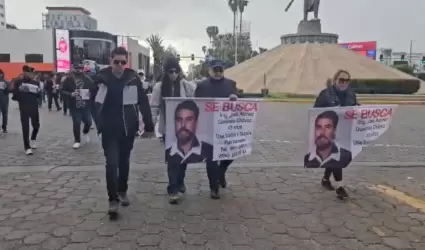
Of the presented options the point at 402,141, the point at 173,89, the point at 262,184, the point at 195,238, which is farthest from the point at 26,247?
the point at 402,141

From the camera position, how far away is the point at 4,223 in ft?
14.0

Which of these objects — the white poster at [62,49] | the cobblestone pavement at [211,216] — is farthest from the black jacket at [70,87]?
the white poster at [62,49]

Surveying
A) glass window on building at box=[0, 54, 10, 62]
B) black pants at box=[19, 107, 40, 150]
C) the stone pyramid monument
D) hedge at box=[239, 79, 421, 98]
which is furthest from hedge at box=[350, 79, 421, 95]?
glass window on building at box=[0, 54, 10, 62]

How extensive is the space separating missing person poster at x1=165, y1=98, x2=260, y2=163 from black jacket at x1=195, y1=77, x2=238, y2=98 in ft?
0.42

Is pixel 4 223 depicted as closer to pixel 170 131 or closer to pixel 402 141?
pixel 170 131

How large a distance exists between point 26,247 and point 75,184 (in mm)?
2030

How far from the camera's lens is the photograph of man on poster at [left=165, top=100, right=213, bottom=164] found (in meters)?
4.97

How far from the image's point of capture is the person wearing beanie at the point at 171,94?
5008 mm

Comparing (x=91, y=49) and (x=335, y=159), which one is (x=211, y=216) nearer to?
(x=335, y=159)

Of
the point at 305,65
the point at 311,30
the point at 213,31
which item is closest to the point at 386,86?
the point at 305,65

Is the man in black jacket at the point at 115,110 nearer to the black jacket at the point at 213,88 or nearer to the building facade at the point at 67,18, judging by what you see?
the black jacket at the point at 213,88

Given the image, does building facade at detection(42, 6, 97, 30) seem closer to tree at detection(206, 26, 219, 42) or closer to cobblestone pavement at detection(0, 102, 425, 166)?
tree at detection(206, 26, 219, 42)

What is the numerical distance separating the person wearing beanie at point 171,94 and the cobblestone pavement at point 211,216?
0.83 ft

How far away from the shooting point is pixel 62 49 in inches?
2181
